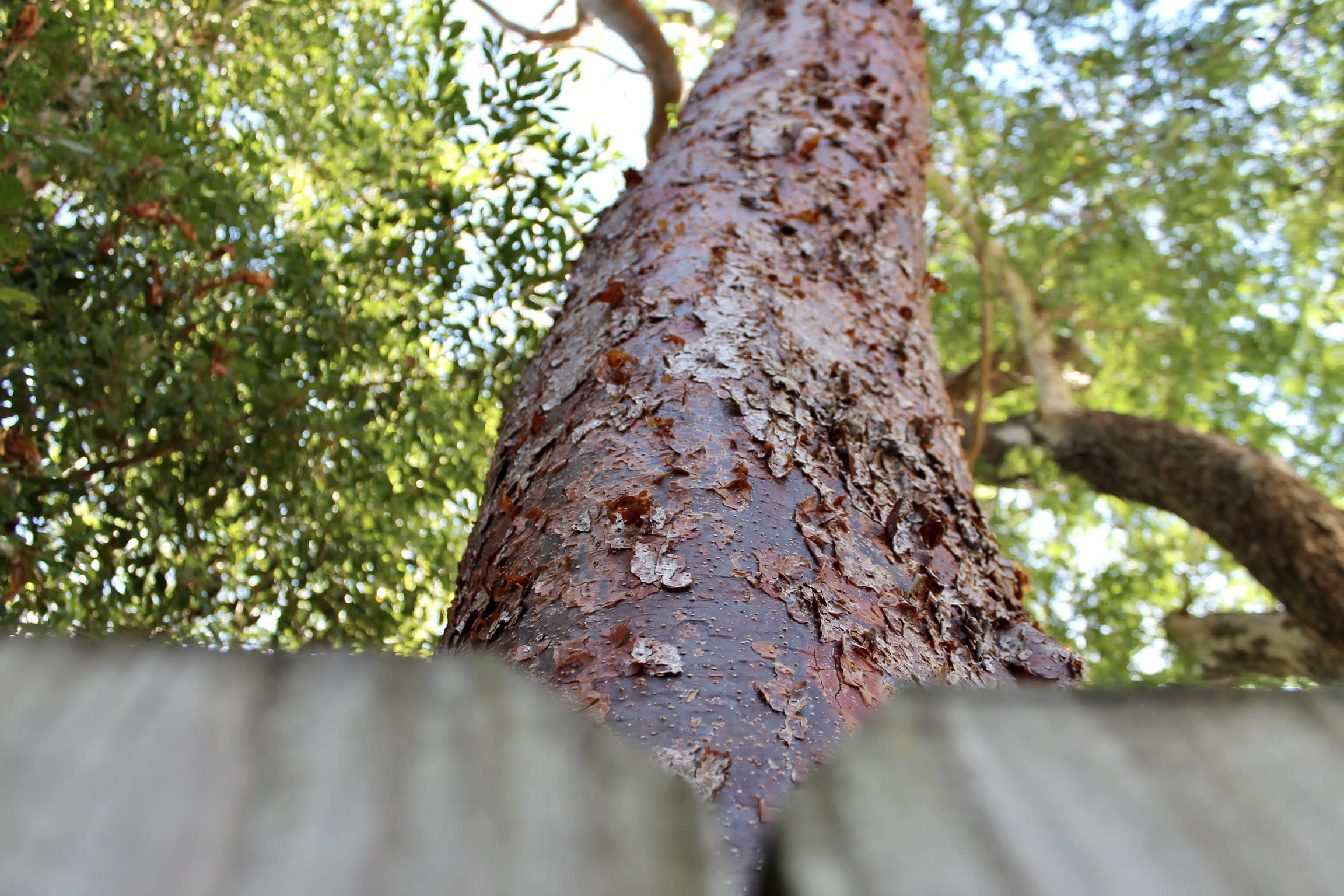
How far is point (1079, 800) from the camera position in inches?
13.2

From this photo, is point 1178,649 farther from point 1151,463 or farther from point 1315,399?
point 1315,399

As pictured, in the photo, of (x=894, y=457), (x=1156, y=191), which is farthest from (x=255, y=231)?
(x=1156, y=191)

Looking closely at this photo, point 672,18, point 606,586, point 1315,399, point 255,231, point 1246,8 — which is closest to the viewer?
point 606,586

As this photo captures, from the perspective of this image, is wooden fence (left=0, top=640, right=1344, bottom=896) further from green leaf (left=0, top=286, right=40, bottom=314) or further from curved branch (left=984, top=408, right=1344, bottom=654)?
curved branch (left=984, top=408, right=1344, bottom=654)

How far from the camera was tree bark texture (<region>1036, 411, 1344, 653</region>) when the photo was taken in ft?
12.3

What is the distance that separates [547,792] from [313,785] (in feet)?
0.29

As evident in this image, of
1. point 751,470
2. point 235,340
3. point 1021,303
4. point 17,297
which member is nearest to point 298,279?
point 235,340

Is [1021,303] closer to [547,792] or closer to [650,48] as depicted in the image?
[650,48]

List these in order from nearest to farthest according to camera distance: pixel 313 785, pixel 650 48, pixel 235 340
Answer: pixel 313 785 < pixel 235 340 < pixel 650 48

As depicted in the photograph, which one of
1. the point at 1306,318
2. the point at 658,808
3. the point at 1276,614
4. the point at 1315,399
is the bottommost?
the point at 1276,614

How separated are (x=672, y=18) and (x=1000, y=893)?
870 centimetres

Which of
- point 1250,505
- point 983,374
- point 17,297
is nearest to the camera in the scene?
point 17,297

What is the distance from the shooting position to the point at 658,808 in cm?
35

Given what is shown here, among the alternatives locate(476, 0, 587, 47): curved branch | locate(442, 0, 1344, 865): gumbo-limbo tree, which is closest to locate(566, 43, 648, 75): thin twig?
locate(476, 0, 587, 47): curved branch
